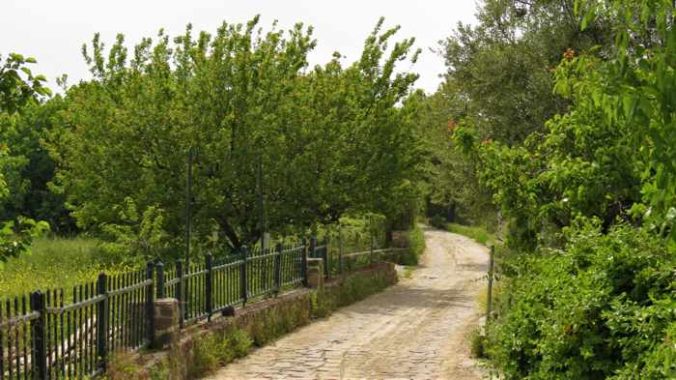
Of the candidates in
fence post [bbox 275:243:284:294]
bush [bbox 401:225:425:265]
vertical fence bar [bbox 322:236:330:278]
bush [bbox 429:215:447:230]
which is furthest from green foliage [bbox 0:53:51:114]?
bush [bbox 429:215:447:230]

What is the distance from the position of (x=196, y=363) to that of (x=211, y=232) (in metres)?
9.75

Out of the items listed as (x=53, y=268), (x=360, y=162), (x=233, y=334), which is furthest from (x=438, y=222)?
(x=233, y=334)

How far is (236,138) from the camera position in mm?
19500

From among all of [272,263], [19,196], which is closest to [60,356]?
[272,263]

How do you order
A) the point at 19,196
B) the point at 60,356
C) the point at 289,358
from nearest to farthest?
the point at 60,356 < the point at 289,358 < the point at 19,196

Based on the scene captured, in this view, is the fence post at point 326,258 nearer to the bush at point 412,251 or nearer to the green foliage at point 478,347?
the green foliage at point 478,347

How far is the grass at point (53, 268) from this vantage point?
14641mm

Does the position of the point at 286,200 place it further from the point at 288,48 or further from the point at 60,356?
the point at 60,356

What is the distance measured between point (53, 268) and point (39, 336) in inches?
468

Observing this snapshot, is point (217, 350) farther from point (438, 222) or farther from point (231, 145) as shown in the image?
point (438, 222)

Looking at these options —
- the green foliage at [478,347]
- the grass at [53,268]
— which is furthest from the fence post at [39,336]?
the green foliage at [478,347]

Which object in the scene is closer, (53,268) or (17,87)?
(17,87)

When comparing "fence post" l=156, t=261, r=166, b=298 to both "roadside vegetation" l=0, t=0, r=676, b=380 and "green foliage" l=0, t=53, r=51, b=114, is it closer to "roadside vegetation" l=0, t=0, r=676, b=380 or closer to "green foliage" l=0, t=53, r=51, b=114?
"roadside vegetation" l=0, t=0, r=676, b=380

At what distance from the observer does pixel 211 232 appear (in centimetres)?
2031
